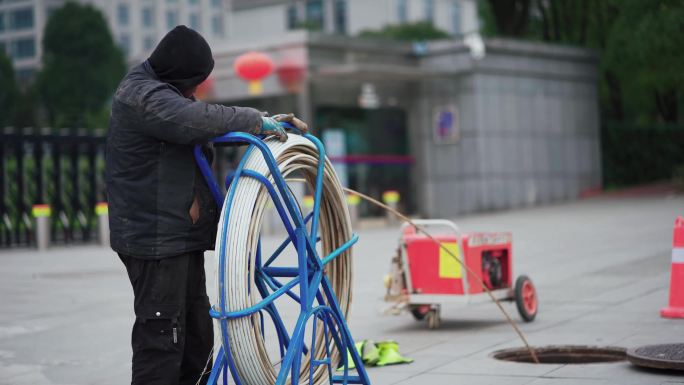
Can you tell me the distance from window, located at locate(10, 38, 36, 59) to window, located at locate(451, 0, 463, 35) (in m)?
42.2

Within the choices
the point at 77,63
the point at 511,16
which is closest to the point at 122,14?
the point at 77,63

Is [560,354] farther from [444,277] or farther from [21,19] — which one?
[21,19]

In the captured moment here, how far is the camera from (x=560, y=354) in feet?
24.4

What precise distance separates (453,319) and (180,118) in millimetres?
5386

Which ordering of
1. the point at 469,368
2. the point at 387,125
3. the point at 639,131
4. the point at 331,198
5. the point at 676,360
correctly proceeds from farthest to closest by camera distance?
1. the point at 639,131
2. the point at 387,125
3. the point at 469,368
4. the point at 676,360
5. the point at 331,198

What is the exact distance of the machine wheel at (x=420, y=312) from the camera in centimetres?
916

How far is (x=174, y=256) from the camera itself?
4859 millimetres

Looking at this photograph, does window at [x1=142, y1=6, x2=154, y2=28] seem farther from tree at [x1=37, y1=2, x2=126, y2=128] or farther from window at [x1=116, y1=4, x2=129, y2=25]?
tree at [x1=37, y1=2, x2=126, y2=128]

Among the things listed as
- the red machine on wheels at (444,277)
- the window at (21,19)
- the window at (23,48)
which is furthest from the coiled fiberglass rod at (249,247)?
the window at (21,19)

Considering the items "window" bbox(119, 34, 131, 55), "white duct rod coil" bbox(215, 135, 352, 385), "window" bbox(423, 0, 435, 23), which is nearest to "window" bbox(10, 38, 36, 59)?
"window" bbox(119, 34, 131, 55)

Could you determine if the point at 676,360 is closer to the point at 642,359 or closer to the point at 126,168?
the point at 642,359

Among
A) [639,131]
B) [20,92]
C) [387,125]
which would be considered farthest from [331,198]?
[20,92]

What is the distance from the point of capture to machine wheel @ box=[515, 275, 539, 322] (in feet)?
29.1

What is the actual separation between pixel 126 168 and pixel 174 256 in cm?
48
